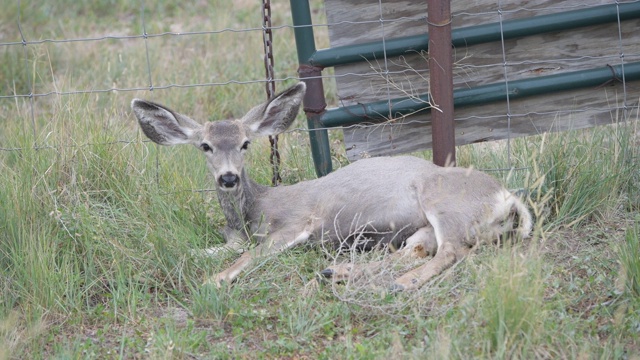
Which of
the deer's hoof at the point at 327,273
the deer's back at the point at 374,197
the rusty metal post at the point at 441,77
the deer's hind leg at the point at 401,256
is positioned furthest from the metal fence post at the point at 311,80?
the deer's hoof at the point at 327,273

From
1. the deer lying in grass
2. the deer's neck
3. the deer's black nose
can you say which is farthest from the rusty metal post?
the deer's black nose

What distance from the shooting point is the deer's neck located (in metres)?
5.70

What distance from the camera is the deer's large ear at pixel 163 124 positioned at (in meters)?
5.63

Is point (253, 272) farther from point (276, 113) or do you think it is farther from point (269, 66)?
point (269, 66)

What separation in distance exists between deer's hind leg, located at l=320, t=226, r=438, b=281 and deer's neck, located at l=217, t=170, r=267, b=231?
3.06ft

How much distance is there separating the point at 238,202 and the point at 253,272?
79cm

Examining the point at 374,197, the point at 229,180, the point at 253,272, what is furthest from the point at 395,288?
the point at 229,180

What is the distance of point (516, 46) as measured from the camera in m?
6.11

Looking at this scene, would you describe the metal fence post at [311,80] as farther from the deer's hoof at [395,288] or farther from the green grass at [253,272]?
the deer's hoof at [395,288]

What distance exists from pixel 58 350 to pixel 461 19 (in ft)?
11.1

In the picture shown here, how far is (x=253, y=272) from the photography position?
16.6 feet

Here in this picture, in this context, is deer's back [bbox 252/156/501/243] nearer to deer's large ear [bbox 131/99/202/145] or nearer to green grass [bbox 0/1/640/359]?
green grass [bbox 0/1/640/359]

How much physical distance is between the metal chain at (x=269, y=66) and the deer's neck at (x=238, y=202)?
1.61 feet

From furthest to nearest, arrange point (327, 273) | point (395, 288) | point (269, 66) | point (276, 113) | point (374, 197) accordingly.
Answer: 1. point (269, 66)
2. point (276, 113)
3. point (374, 197)
4. point (327, 273)
5. point (395, 288)
